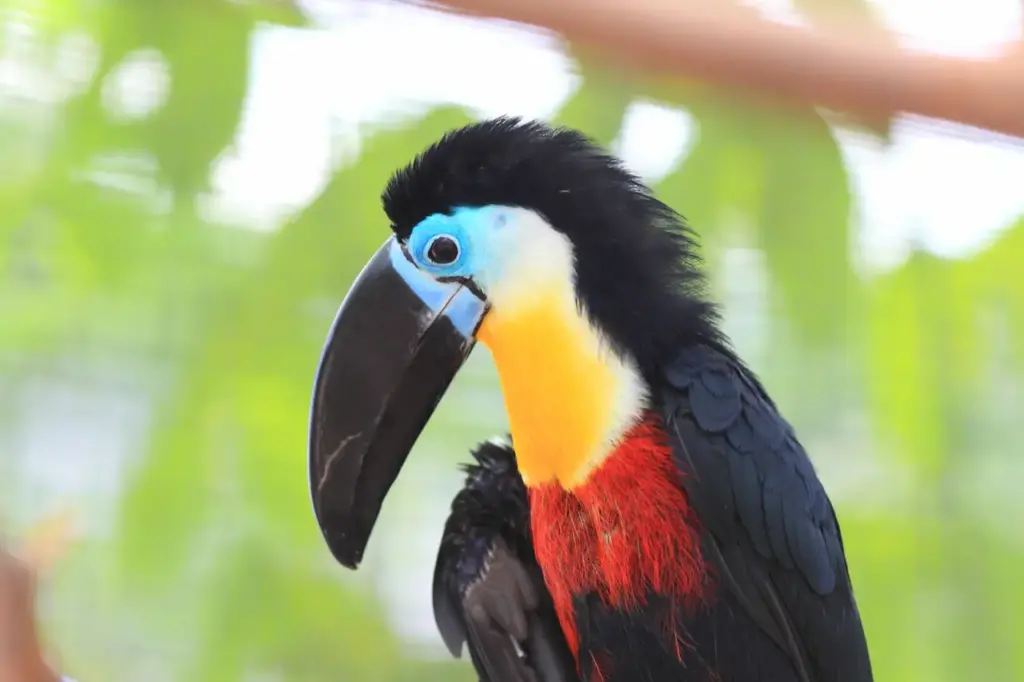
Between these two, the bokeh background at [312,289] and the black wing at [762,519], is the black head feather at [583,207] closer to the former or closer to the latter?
the black wing at [762,519]

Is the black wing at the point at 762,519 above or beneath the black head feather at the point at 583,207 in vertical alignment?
beneath

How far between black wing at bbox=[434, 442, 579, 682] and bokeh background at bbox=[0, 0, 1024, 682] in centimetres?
26

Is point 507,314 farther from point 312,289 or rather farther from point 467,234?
point 312,289

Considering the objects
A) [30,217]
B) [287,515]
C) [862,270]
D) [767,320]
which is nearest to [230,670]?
[287,515]

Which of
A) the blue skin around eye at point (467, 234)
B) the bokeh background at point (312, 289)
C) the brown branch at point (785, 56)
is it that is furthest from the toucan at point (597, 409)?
the bokeh background at point (312, 289)

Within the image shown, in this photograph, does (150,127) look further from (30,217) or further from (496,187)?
(496,187)

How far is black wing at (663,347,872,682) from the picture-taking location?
0.56 meters

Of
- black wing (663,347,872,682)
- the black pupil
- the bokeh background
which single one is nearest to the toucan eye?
the black pupil

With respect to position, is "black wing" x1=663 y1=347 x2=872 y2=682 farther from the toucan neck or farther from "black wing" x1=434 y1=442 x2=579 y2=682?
"black wing" x1=434 y1=442 x2=579 y2=682

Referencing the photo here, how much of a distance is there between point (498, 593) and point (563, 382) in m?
0.21

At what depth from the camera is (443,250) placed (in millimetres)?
596

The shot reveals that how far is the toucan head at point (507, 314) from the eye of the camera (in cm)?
59

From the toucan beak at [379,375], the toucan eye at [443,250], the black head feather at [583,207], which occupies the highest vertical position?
the black head feather at [583,207]

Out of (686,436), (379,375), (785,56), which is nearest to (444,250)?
(379,375)
